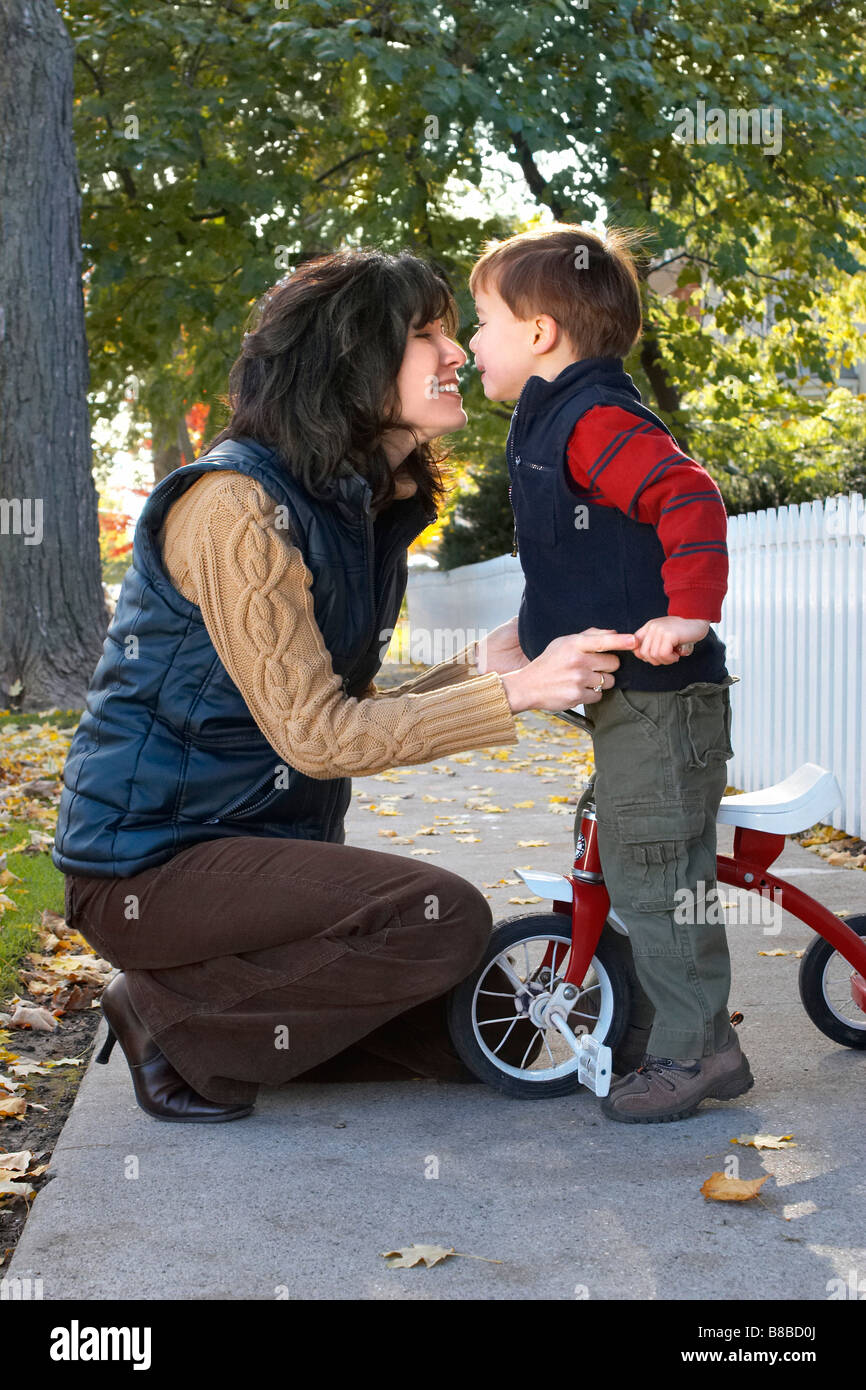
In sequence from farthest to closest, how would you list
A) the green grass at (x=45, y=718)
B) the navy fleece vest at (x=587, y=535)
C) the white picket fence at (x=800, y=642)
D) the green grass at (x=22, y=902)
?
the green grass at (x=45, y=718) → the white picket fence at (x=800, y=642) → the green grass at (x=22, y=902) → the navy fleece vest at (x=587, y=535)

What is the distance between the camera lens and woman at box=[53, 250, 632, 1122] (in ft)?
9.44

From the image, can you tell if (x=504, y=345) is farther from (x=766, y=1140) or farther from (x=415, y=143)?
(x=415, y=143)

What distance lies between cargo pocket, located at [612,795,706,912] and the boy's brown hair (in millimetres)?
979

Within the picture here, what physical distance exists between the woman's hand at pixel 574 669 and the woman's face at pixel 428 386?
63 cm

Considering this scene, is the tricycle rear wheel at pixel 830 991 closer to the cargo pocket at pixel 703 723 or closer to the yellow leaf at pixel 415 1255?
the cargo pocket at pixel 703 723

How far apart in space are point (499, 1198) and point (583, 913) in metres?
0.71

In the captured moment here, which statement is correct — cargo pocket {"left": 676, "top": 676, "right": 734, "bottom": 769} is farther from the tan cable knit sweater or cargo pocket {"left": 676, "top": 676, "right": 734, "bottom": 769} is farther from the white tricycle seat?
the tan cable knit sweater

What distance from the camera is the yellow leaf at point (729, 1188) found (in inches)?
102

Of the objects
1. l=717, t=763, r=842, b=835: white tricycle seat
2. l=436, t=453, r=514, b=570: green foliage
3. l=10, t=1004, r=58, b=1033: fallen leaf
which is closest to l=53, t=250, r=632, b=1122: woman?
l=717, t=763, r=842, b=835: white tricycle seat

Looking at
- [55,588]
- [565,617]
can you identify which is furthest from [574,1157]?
[55,588]

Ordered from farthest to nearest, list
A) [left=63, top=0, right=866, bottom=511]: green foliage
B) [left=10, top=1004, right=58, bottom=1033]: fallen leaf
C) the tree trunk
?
[left=63, top=0, right=866, bottom=511]: green foliage < the tree trunk < [left=10, top=1004, right=58, bottom=1033]: fallen leaf

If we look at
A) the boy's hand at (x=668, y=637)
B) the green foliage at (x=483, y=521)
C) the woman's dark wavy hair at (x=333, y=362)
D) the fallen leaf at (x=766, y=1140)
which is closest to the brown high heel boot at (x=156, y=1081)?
the fallen leaf at (x=766, y=1140)

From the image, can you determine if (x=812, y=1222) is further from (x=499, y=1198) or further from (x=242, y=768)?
(x=242, y=768)
